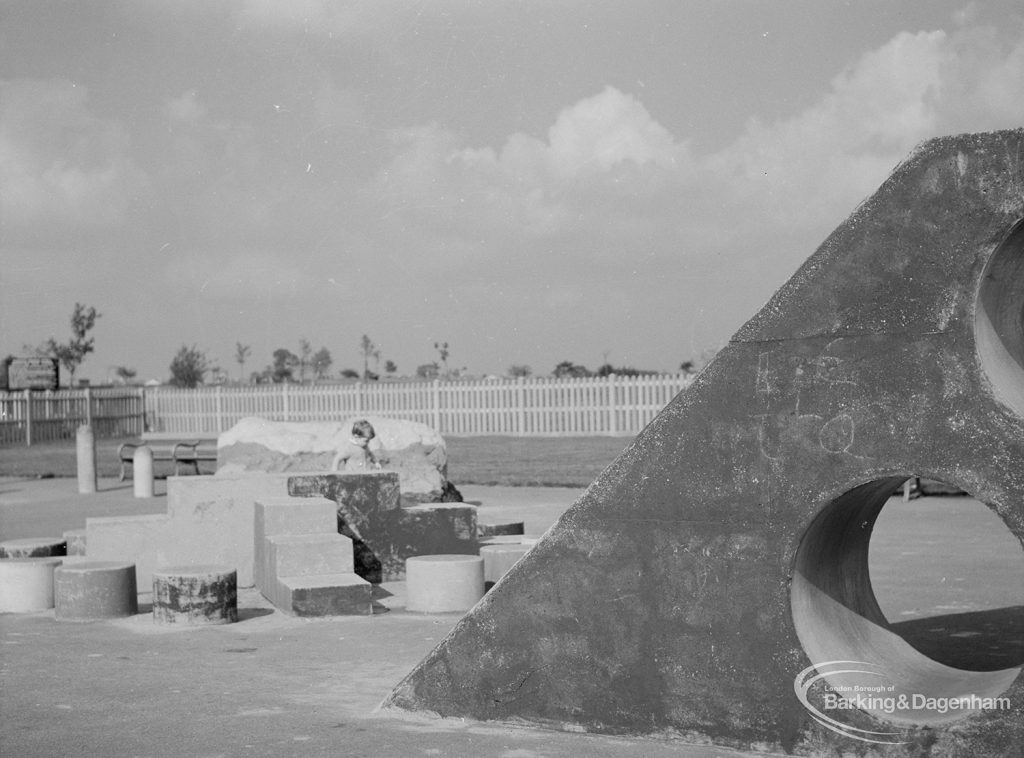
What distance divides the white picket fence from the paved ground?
2119 centimetres

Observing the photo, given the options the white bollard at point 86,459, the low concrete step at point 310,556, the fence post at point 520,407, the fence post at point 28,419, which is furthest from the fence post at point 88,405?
the low concrete step at point 310,556

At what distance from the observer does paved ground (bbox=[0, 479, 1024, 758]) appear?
5.92 m

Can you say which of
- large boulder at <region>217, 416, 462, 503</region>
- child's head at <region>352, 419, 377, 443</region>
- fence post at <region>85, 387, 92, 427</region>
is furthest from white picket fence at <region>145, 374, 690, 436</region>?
child's head at <region>352, 419, 377, 443</region>

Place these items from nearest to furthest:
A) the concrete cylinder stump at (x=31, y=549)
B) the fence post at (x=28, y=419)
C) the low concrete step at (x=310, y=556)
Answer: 1. the low concrete step at (x=310, y=556)
2. the concrete cylinder stump at (x=31, y=549)
3. the fence post at (x=28, y=419)

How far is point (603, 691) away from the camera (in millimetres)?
6020

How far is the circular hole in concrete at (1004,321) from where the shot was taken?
534cm

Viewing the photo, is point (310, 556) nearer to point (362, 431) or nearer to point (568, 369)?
point (362, 431)

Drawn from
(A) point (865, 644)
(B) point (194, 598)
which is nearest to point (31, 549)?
(B) point (194, 598)

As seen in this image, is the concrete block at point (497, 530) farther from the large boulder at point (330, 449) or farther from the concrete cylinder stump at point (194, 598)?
the concrete cylinder stump at point (194, 598)

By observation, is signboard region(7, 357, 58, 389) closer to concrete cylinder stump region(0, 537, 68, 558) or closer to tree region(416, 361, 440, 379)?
tree region(416, 361, 440, 379)

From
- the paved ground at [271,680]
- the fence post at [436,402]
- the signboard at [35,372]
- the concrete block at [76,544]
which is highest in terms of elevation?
the signboard at [35,372]

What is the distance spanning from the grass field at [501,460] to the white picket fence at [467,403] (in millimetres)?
1415

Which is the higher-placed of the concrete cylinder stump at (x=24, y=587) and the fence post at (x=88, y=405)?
the fence post at (x=88, y=405)

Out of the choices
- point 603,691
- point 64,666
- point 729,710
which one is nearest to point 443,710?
point 603,691
